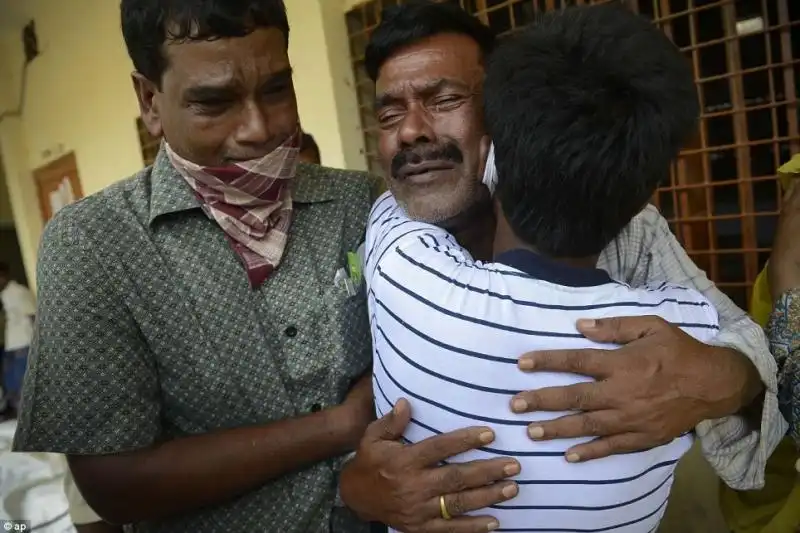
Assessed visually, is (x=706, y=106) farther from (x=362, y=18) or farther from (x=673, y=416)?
(x=362, y=18)

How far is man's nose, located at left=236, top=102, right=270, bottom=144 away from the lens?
0.99 meters

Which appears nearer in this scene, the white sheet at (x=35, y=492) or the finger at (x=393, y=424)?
the finger at (x=393, y=424)

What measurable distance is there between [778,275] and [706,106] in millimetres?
957

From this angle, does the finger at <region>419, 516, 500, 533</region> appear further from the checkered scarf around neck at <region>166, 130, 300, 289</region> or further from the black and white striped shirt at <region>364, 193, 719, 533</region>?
the checkered scarf around neck at <region>166, 130, 300, 289</region>

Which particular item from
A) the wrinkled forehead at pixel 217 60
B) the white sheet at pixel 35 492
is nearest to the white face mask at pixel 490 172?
the wrinkled forehead at pixel 217 60

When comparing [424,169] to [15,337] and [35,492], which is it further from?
[15,337]

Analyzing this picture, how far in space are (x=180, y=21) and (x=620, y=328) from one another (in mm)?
841

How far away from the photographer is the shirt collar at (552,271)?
787 mm

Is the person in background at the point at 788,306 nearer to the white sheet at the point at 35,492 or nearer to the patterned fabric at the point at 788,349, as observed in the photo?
the patterned fabric at the point at 788,349

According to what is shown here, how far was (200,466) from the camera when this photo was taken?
0.91 meters

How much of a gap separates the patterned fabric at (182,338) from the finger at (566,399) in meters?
0.41

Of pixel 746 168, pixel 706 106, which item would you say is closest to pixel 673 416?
pixel 746 168

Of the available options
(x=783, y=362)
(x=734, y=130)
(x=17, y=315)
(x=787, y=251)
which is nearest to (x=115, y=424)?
(x=783, y=362)

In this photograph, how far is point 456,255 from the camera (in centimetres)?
84
